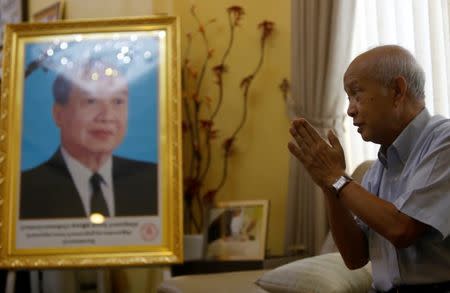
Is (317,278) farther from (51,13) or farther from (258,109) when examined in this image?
(51,13)

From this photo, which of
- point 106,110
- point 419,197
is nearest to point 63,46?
point 106,110

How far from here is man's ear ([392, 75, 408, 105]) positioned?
1.65 meters

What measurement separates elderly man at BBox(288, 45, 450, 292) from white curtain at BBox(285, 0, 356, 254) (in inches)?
54.3

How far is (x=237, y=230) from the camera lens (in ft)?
10.8

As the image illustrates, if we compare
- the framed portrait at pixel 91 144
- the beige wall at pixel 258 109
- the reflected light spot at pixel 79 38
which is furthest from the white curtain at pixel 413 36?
the reflected light spot at pixel 79 38

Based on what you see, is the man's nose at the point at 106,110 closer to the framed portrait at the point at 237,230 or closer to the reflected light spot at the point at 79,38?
the reflected light spot at the point at 79,38

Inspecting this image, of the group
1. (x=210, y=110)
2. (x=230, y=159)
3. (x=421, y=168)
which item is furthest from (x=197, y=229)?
(x=421, y=168)

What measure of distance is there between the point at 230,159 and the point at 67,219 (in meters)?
0.95

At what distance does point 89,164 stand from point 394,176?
76.8 inches

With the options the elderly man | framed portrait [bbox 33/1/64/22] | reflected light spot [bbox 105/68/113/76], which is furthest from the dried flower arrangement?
the elderly man

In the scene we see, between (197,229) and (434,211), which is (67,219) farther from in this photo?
(434,211)

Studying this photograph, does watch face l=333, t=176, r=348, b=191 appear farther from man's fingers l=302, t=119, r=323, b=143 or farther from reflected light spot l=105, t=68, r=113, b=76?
reflected light spot l=105, t=68, r=113, b=76

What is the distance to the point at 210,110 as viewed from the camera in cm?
370

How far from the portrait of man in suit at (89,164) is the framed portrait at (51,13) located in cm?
86
